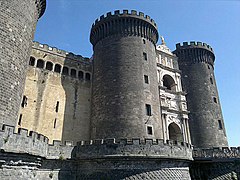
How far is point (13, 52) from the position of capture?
50.1 feet

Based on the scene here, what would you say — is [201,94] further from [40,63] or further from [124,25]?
→ [40,63]

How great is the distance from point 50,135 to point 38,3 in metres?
12.6

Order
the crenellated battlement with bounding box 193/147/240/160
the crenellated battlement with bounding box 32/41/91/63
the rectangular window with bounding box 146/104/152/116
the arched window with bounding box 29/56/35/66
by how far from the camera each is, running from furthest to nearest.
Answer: the crenellated battlement with bounding box 32/41/91/63 → the arched window with bounding box 29/56/35/66 → the rectangular window with bounding box 146/104/152/116 → the crenellated battlement with bounding box 193/147/240/160

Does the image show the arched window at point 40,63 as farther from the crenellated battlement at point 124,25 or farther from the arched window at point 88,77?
the crenellated battlement at point 124,25

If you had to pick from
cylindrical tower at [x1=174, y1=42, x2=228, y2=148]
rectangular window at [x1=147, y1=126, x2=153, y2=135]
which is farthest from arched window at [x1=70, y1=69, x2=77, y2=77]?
cylindrical tower at [x1=174, y1=42, x2=228, y2=148]

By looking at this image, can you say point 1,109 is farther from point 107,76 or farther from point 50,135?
point 107,76

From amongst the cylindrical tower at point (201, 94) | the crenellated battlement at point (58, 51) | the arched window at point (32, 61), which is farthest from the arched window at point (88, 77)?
the cylindrical tower at point (201, 94)

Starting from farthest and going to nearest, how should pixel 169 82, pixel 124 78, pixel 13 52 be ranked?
pixel 169 82
pixel 124 78
pixel 13 52

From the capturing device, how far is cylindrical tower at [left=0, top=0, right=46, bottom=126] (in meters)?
14.3

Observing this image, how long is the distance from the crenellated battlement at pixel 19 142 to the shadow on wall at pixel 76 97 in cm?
917

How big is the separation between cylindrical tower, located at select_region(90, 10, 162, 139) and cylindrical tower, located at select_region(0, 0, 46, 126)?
826 cm

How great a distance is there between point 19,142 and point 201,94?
77.1 ft

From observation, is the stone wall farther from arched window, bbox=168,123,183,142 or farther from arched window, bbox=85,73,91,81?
arched window, bbox=168,123,183,142

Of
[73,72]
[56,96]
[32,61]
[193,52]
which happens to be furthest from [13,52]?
[193,52]
